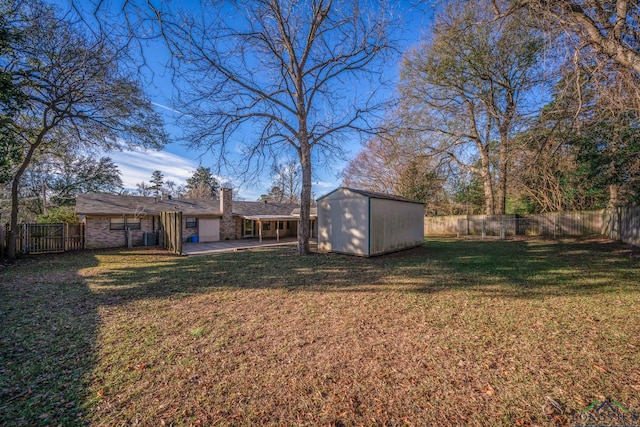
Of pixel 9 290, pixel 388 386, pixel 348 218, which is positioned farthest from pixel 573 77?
pixel 9 290

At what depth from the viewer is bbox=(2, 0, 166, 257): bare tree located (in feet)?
24.3

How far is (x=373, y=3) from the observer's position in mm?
8281

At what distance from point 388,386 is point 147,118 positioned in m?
12.8

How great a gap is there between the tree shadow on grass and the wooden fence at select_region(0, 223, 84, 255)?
6.61 m

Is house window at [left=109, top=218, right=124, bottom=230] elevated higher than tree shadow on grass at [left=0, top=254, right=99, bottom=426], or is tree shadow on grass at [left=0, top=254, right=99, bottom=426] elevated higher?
house window at [left=109, top=218, right=124, bottom=230]

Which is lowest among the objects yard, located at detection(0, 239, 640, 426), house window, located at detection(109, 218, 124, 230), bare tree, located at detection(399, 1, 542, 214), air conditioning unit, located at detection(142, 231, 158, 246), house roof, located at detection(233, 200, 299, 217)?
yard, located at detection(0, 239, 640, 426)

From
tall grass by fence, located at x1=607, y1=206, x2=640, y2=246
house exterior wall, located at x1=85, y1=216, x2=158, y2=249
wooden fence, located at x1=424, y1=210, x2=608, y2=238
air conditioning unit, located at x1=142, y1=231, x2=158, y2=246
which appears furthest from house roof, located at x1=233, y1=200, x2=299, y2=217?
tall grass by fence, located at x1=607, y1=206, x2=640, y2=246

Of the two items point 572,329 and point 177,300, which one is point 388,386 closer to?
point 572,329

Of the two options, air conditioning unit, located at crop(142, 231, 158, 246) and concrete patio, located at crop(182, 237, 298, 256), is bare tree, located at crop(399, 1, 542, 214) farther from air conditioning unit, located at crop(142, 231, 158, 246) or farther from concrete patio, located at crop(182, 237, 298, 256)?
air conditioning unit, located at crop(142, 231, 158, 246)

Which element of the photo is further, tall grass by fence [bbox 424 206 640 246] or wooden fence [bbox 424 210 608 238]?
wooden fence [bbox 424 210 608 238]

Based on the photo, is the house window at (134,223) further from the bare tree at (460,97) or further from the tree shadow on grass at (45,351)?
the bare tree at (460,97)

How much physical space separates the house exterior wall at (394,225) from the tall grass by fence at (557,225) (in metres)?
8.14

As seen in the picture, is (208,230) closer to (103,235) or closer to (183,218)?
(183,218)

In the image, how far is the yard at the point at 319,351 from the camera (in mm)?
2154
